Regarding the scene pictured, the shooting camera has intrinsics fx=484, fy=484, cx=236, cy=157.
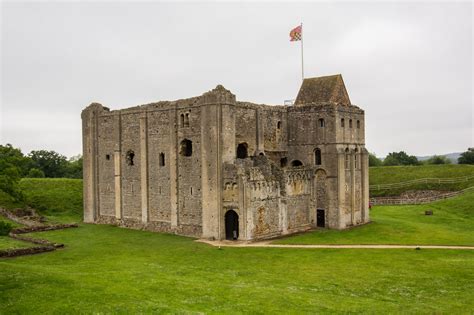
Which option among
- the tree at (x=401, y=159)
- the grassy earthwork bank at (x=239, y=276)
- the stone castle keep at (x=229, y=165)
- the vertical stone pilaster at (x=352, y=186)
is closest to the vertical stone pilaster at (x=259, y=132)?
the stone castle keep at (x=229, y=165)

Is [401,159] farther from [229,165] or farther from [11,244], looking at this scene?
[11,244]

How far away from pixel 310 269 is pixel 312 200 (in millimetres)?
17132

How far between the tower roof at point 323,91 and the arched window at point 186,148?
41.4ft

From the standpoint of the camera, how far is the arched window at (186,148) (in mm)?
42594

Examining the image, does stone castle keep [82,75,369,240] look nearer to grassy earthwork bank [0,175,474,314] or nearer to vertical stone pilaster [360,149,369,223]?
vertical stone pilaster [360,149,369,223]

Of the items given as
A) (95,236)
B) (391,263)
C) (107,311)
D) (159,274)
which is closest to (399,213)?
(391,263)

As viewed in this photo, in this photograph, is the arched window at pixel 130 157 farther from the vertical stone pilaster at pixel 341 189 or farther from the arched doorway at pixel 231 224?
the vertical stone pilaster at pixel 341 189

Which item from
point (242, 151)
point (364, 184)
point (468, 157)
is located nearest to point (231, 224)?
point (242, 151)

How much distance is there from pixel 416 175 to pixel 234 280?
52.9 meters

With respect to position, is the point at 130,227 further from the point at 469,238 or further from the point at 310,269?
the point at 469,238

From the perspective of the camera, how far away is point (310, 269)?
28.4 metres

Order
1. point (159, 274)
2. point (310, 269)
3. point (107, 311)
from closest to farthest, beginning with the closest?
point (107, 311)
point (159, 274)
point (310, 269)

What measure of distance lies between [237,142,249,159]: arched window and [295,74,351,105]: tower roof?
9135 millimetres

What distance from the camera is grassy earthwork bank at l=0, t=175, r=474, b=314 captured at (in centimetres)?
1997
